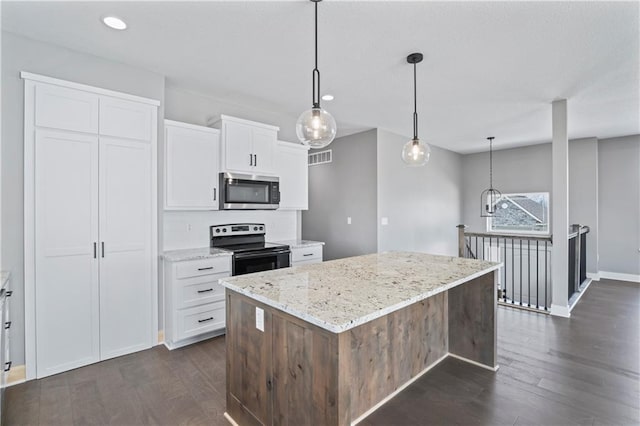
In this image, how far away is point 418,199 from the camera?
20.2ft

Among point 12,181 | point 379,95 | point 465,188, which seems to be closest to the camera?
point 12,181

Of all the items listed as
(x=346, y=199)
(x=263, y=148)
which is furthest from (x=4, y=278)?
(x=346, y=199)

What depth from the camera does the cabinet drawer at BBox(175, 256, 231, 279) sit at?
9.92 feet

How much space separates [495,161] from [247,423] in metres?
7.48

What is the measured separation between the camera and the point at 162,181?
10.5ft

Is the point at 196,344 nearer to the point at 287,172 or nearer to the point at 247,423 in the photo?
the point at 247,423

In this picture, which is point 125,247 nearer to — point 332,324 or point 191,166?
point 191,166

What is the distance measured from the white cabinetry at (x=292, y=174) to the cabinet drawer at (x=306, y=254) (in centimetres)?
67

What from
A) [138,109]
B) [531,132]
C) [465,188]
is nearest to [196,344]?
[138,109]

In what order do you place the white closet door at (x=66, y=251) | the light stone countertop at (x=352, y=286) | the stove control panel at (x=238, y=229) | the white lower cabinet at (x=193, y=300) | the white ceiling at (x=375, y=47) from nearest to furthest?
the light stone countertop at (x=352, y=286) < the white ceiling at (x=375, y=47) < the white closet door at (x=66, y=251) < the white lower cabinet at (x=193, y=300) < the stove control panel at (x=238, y=229)

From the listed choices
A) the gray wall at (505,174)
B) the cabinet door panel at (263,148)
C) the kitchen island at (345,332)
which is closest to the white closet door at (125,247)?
the cabinet door panel at (263,148)

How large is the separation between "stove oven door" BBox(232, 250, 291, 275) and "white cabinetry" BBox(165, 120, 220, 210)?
71 cm

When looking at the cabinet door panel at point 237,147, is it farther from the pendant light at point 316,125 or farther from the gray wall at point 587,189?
the gray wall at point 587,189

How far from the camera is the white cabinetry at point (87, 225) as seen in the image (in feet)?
8.13
